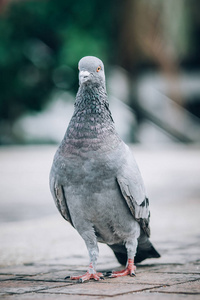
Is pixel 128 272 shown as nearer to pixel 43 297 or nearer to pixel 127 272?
pixel 127 272

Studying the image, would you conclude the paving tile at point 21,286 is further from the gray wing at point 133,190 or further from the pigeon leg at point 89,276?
the gray wing at point 133,190

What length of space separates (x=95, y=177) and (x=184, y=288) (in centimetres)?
88

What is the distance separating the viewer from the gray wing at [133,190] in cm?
412

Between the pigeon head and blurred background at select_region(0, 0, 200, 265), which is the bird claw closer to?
the pigeon head

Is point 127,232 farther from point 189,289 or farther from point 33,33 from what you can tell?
point 33,33

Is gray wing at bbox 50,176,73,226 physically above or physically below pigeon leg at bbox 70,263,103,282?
above

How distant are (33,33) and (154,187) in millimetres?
12058

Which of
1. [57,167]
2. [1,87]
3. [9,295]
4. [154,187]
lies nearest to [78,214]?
[57,167]

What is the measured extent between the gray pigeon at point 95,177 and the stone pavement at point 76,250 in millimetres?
316

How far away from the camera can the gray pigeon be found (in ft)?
13.2

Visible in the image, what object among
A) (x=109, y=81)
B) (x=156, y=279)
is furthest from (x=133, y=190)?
(x=109, y=81)

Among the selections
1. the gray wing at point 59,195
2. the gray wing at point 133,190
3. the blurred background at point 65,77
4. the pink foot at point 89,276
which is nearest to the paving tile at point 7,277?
the pink foot at point 89,276

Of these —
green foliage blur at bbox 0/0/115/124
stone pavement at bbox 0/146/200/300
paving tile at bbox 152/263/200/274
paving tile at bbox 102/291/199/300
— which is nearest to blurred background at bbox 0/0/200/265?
green foliage blur at bbox 0/0/115/124

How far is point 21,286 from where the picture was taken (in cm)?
396
